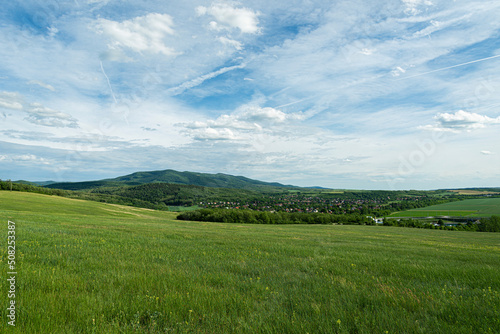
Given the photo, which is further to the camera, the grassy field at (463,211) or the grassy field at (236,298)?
the grassy field at (463,211)

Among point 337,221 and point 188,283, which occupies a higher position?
point 188,283

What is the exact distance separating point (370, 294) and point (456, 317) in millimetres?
1511

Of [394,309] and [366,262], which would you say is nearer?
[394,309]

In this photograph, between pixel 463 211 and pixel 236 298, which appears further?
pixel 463 211

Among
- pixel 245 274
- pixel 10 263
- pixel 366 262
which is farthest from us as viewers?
pixel 366 262

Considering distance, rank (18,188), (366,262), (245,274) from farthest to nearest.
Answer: (18,188)
(366,262)
(245,274)

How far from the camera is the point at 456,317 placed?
4.57 m

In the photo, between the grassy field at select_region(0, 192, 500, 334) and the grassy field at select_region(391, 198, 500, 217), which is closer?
the grassy field at select_region(0, 192, 500, 334)

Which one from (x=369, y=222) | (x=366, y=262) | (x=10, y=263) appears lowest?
(x=369, y=222)

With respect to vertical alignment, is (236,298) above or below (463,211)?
above

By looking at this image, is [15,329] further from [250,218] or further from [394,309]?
[250,218]

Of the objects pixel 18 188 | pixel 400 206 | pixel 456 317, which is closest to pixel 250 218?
pixel 456 317

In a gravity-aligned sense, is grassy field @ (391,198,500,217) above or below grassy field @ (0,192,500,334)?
below

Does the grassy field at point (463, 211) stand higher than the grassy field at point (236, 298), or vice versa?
the grassy field at point (236, 298)
